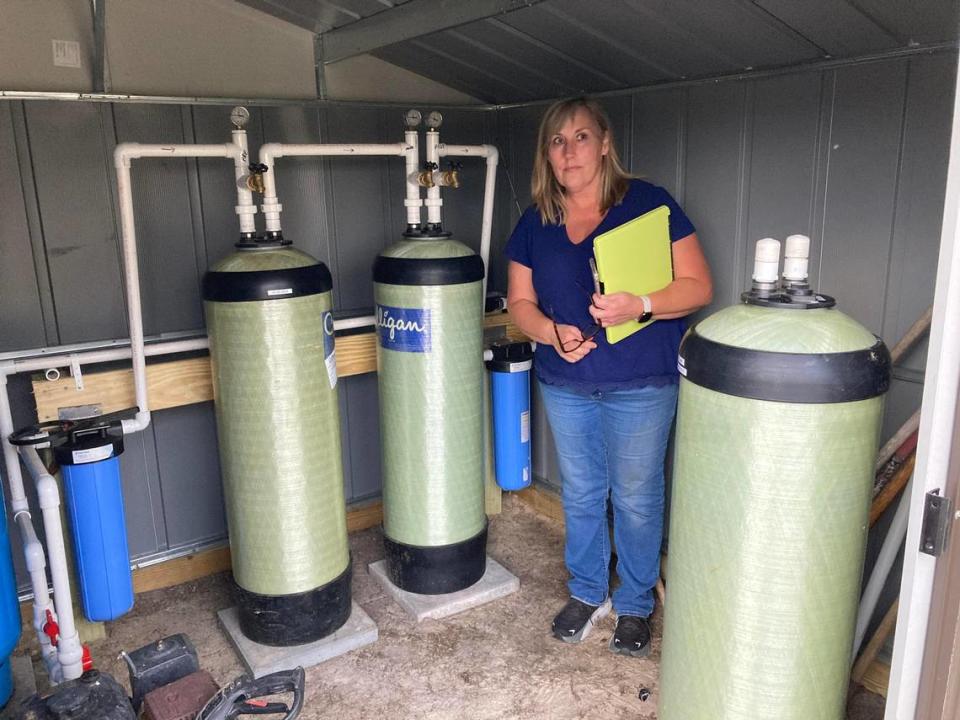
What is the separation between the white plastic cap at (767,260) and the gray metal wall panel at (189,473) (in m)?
1.87

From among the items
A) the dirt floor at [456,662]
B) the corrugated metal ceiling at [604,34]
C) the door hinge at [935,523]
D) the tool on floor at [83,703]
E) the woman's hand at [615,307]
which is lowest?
the dirt floor at [456,662]

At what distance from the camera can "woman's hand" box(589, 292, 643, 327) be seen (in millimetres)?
1844

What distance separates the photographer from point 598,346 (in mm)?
2010

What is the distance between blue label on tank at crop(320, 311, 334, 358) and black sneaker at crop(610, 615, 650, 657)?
1111 mm

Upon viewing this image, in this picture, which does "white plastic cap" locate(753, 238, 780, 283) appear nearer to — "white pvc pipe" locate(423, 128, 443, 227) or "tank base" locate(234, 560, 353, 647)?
"white pvc pipe" locate(423, 128, 443, 227)

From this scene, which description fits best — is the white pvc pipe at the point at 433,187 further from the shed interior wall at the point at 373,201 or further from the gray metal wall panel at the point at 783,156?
the gray metal wall panel at the point at 783,156

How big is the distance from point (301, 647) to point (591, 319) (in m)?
1.20

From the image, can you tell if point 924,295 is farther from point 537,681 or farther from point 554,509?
point 554,509

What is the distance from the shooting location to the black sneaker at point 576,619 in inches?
87.4

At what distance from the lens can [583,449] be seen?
85.0 inches

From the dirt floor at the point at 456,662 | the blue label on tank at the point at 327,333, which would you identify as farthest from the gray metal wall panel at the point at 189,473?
the blue label on tank at the point at 327,333

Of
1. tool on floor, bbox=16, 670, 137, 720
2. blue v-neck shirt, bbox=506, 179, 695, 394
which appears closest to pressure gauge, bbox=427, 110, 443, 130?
blue v-neck shirt, bbox=506, 179, 695, 394

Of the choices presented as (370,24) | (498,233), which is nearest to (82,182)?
(370,24)

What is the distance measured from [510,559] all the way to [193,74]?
6.06 feet
